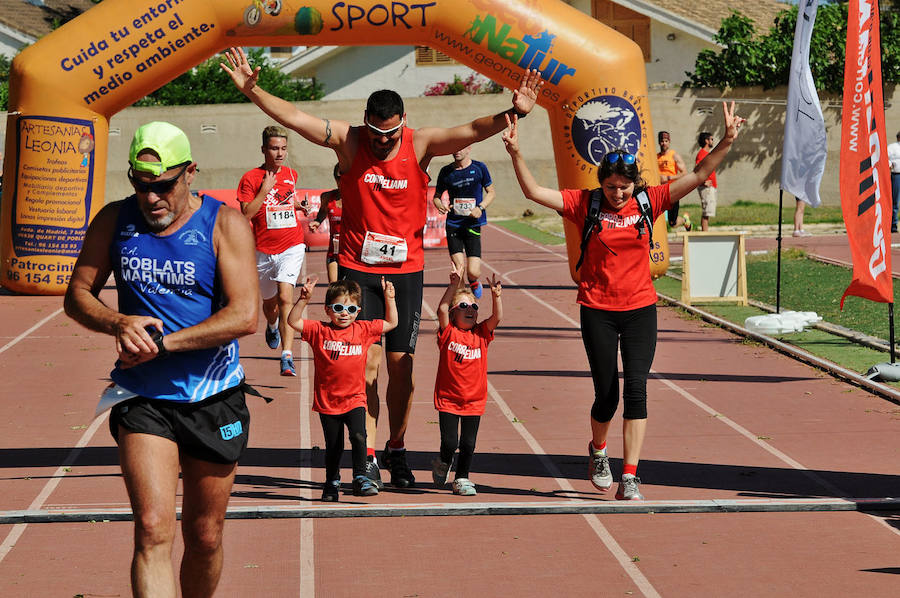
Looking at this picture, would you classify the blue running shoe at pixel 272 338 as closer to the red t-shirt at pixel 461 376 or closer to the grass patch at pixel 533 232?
the red t-shirt at pixel 461 376

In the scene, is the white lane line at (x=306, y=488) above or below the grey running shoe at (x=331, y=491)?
below

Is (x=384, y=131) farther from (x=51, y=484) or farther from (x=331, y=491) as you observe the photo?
(x=51, y=484)

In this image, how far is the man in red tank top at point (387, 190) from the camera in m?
7.04

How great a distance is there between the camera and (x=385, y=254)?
285 inches

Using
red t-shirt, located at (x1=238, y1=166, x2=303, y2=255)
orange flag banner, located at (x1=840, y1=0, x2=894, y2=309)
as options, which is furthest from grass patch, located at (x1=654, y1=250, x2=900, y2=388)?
red t-shirt, located at (x1=238, y1=166, x2=303, y2=255)

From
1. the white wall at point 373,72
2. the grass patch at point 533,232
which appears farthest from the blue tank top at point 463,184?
the white wall at point 373,72

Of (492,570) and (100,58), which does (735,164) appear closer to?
(100,58)

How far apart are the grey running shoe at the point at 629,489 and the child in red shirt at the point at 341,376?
1.33 m

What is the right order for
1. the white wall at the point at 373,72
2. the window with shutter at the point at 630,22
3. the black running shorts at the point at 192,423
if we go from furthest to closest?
the white wall at the point at 373,72 < the window with shutter at the point at 630,22 < the black running shorts at the point at 192,423

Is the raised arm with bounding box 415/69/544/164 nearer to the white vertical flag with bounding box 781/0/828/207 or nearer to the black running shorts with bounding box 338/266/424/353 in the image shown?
the black running shorts with bounding box 338/266/424/353

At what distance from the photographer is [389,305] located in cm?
721

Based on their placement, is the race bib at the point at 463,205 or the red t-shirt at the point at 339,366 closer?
the red t-shirt at the point at 339,366

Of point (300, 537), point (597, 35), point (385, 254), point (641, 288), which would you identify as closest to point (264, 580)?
point (300, 537)

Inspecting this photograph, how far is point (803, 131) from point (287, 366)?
5849 mm
